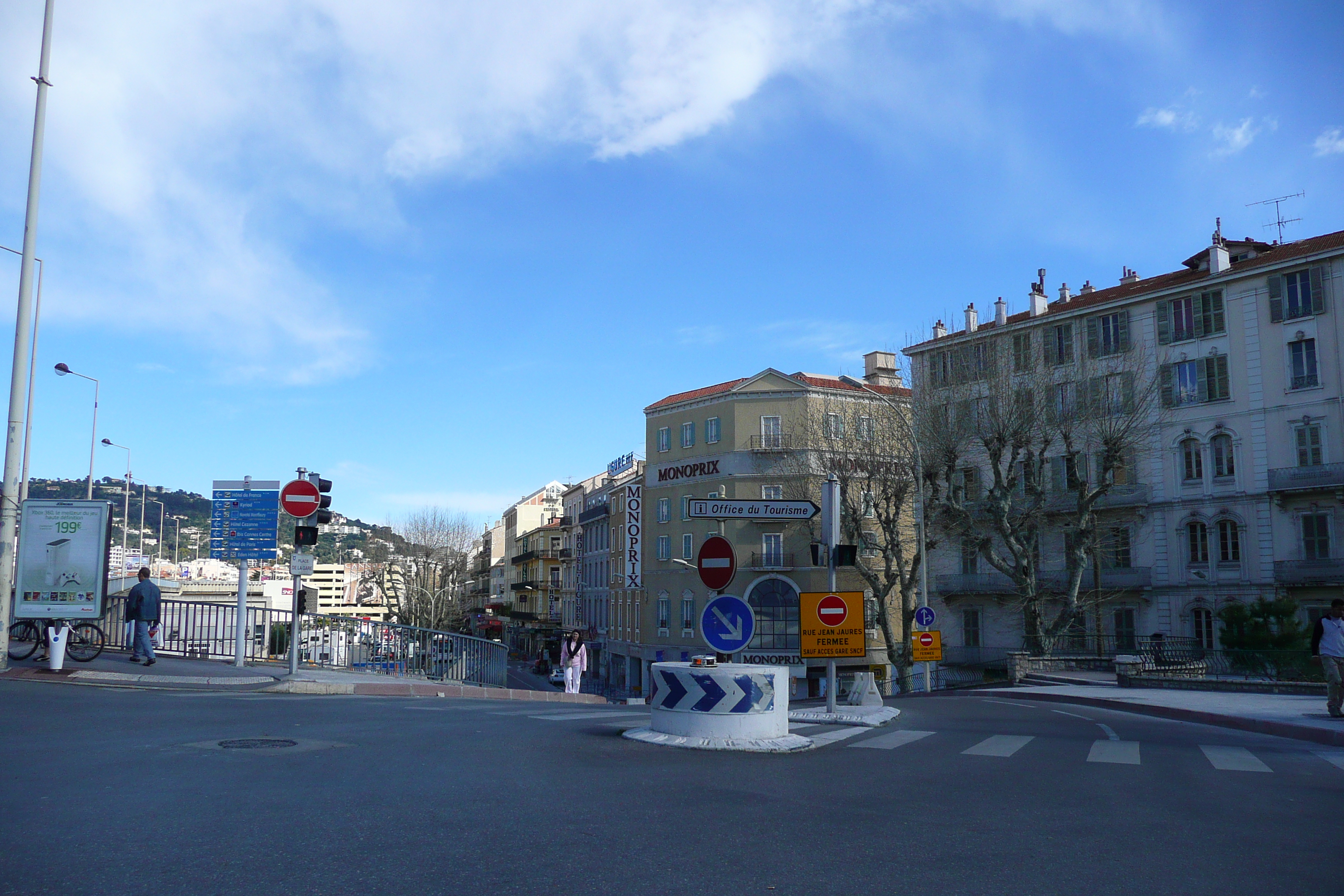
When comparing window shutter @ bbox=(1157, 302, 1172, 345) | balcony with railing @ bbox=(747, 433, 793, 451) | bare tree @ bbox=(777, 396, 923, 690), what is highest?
window shutter @ bbox=(1157, 302, 1172, 345)

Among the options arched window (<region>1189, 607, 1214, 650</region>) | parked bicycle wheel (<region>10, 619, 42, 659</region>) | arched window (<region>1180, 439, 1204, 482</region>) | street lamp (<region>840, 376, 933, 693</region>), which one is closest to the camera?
parked bicycle wheel (<region>10, 619, 42, 659</region>)

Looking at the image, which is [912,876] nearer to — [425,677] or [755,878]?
[755,878]

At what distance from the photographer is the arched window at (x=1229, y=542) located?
140 ft

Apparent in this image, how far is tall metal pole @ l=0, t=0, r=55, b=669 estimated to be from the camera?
14.8 meters

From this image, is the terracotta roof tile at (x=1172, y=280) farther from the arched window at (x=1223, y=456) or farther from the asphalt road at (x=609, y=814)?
the asphalt road at (x=609, y=814)

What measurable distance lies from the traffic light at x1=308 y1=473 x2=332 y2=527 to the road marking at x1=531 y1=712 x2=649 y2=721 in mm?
5223

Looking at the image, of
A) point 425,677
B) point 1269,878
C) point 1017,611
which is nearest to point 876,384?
point 1017,611

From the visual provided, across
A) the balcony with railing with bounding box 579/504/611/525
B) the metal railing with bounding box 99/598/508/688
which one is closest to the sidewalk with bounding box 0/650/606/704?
the metal railing with bounding box 99/598/508/688

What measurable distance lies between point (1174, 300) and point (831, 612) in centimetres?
3894

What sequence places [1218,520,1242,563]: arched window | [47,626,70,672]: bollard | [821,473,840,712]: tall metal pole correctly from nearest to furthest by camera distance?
[821,473,840,712]: tall metal pole → [47,626,70,672]: bollard → [1218,520,1242,563]: arched window

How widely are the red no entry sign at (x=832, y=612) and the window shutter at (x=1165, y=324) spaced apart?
1502 inches

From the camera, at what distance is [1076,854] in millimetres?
5688

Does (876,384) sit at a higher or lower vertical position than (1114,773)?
higher

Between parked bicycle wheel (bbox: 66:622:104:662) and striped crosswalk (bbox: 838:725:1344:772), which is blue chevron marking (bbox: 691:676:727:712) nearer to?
striped crosswalk (bbox: 838:725:1344:772)
